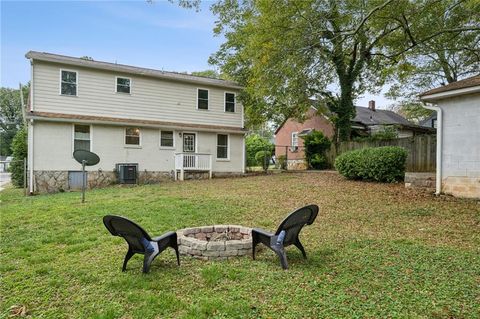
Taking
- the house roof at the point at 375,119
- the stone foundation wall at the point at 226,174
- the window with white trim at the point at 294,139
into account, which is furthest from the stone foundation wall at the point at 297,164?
the stone foundation wall at the point at 226,174

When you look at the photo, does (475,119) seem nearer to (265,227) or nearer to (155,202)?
(265,227)

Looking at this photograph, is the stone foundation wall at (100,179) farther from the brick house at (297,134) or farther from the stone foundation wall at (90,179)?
the brick house at (297,134)

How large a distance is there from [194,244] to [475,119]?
7659mm

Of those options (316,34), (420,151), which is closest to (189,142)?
(316,34)

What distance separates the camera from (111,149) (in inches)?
546

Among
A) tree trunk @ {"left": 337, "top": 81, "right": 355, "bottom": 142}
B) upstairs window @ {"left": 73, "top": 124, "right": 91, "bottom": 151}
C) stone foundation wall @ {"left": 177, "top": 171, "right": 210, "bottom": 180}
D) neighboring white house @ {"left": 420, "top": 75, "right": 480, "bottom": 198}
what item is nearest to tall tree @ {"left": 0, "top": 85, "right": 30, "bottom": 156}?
upstairs window @ {"left": 73, "top": 124, "right": 91, "bottom": 151}

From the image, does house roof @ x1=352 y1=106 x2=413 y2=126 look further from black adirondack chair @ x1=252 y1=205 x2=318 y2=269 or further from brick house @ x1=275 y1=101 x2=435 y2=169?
black adirondack chair @ x1=252 y1=205 x2=318 y2=269

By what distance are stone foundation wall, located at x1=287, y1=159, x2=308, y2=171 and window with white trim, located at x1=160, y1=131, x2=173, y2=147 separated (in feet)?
30.7

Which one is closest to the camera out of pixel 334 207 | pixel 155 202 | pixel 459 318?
pixel 459 318

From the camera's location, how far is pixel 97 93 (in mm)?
13773

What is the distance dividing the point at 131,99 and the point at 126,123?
1377 mm

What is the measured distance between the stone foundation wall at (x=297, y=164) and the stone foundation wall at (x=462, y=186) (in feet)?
40.0

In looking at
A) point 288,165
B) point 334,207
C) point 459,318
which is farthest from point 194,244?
point 288,165

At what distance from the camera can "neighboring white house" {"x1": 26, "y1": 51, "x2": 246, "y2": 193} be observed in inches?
496
